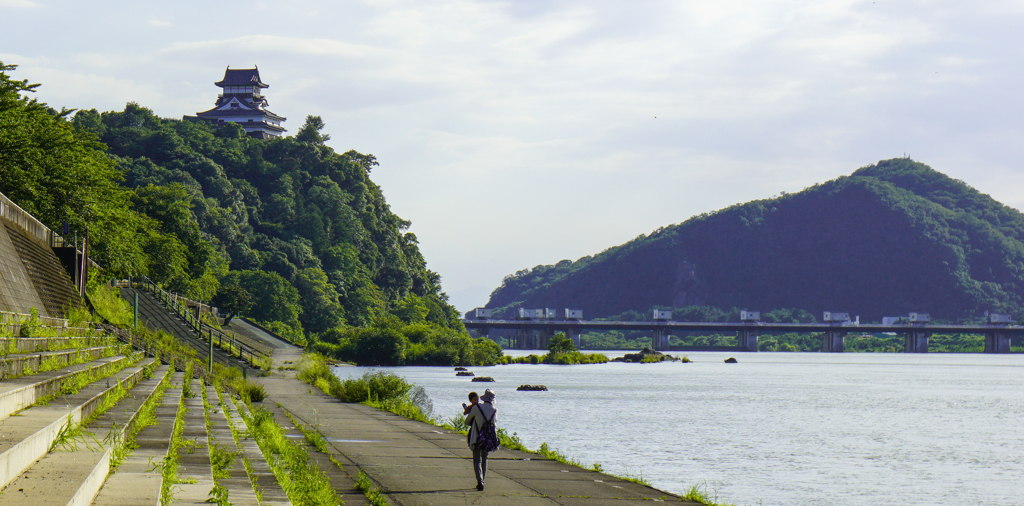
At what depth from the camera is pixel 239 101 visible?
193875 mm

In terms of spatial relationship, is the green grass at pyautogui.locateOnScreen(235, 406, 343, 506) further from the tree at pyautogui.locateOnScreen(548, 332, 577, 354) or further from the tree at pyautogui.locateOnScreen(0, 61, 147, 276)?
the tree at pyautogui.locateOnScreen(548, 332, 577, 354)

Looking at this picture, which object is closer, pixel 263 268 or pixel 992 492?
pixel 992 492

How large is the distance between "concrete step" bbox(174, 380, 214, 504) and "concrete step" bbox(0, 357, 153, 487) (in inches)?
52.1

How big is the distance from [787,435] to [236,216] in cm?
10685

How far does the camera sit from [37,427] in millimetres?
8516

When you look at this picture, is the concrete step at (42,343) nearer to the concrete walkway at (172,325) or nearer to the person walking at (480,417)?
the person walking at (480,417)

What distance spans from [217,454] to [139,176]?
124610mm

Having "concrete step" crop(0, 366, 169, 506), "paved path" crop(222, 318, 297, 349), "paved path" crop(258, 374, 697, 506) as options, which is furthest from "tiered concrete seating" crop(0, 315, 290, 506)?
"paved path" crop(222, 318, 297, 349)

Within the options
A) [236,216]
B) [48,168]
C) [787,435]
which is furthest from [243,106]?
[787,435]

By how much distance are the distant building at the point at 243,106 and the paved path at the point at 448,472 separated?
571 feet

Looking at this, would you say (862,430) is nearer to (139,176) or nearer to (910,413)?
(910,413)

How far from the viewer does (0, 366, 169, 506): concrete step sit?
6466mm

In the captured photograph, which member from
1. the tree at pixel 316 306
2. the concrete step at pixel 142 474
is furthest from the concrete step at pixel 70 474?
the tree at pixel 316 306

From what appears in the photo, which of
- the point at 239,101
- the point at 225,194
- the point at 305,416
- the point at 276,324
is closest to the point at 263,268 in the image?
the point at 225,194
